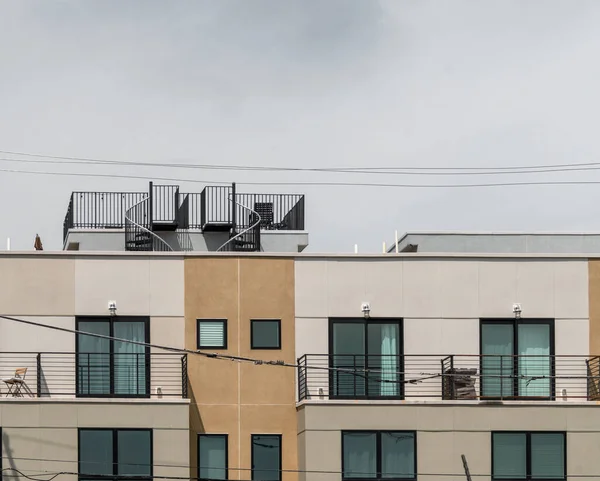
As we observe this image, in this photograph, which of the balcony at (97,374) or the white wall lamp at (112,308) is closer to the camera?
the balcony at (97,374)

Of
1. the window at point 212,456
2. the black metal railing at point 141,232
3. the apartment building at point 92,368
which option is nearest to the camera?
the apartment building at point 92,368

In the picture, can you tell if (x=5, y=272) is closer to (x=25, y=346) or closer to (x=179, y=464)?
(x=25, y=346)

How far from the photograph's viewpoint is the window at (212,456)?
1889 inches

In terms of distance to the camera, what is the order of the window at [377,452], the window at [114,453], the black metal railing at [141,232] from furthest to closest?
the black metal railing at [141,232]
the window at [377,452]
the window at [114,453]

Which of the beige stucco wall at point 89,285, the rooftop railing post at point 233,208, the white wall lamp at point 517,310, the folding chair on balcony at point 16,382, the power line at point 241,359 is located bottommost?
the folding chair on balcony at point 16,382

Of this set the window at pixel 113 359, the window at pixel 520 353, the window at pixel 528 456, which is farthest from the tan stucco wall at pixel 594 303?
the window at pixel 113 359

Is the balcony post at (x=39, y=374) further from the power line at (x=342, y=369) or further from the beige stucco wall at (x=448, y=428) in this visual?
the beige stucco wall at (x=448, y=428)

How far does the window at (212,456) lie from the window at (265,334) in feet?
8.63

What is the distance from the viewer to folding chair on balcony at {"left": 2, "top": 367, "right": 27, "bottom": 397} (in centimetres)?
4719

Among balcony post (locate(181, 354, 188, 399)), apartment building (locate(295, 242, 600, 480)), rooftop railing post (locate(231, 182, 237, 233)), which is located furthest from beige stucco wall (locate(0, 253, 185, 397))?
rooftop railing post (locate(231, 182, 237, 233))

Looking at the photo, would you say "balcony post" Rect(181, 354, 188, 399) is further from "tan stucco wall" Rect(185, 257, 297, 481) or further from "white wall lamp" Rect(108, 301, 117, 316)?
"white wall lamp" Rect(108, 301, 117, 316)

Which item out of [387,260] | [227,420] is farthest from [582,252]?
[227,420]

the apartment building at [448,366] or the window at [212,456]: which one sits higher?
the apartment building at [448,366]

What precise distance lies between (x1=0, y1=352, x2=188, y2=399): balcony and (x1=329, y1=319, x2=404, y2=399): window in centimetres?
405
